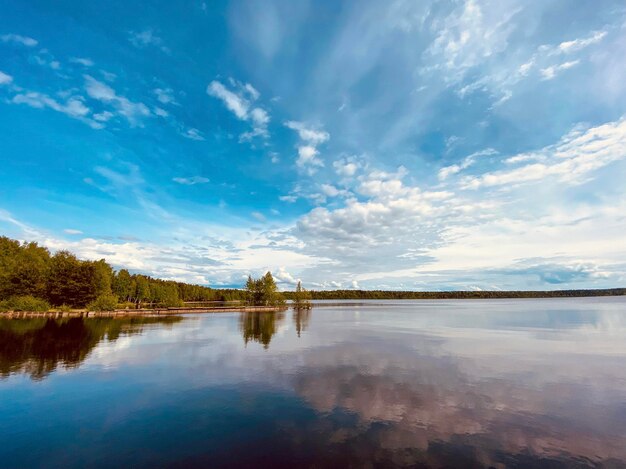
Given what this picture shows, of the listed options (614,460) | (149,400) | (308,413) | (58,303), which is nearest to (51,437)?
(149,400)

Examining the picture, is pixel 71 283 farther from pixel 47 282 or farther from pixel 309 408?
pixel 309 408

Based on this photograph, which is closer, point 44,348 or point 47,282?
point 44,348

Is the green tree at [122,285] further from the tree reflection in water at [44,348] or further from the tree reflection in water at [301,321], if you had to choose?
the tree reflection in water at [44,348]

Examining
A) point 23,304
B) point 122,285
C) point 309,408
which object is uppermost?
point 122,285

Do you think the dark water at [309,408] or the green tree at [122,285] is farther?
the green tree at [122,285]

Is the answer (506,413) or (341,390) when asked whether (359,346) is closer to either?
(341,390)

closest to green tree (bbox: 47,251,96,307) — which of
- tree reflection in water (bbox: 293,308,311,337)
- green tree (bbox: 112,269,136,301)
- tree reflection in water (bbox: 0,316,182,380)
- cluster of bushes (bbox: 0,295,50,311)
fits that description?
cluster of bushes (bbox: 0,295,50,311)

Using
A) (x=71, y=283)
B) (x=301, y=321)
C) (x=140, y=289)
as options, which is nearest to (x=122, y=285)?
(x=140, y=289)

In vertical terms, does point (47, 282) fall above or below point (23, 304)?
above

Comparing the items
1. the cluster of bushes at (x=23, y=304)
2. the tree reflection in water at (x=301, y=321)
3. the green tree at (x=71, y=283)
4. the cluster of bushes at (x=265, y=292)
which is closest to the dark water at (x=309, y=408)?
the tree reflection in water at (x=301, y=321)

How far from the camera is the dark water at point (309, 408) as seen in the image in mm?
16672

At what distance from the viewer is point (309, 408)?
23219mm

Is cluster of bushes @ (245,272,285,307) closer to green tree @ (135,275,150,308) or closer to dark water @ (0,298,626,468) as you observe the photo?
green tree @ (135,275,150,308)

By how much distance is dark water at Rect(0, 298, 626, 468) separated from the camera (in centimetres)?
1667
